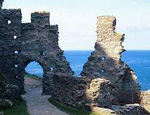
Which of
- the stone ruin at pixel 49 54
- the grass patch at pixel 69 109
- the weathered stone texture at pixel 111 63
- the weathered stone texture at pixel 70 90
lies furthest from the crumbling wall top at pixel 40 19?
the grass patch at pixel 69 109

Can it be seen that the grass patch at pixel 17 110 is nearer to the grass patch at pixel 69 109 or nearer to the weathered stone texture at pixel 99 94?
the grass patch at pixel 69 109

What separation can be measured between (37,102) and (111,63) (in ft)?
35.8

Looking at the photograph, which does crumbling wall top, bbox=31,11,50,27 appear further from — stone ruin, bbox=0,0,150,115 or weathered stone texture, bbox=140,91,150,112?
weathered stone texture, bbox=140,91,150,112

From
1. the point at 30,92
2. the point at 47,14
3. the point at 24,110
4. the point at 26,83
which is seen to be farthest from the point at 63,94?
the point at 26,83

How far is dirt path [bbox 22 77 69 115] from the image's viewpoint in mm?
29281

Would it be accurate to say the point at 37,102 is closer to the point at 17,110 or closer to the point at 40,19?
the point at 17,110

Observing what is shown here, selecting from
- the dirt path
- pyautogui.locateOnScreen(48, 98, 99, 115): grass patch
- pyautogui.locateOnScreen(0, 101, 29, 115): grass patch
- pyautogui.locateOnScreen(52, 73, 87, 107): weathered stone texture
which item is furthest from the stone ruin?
pyautogui.locateOnScreen(0, 101, 29, 115): grass patch

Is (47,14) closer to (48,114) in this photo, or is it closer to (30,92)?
(30,92)

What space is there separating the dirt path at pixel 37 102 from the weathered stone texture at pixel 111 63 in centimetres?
555

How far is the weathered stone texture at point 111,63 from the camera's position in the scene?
136 ft

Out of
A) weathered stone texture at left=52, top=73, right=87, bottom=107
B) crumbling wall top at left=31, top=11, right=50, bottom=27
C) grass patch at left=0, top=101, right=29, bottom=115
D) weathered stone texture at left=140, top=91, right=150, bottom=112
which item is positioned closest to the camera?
grass patch at left=0, top=101, right=29, bottom=115

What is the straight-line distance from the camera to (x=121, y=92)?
136ft

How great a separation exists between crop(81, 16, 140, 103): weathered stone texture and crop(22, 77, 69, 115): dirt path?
5.55 m

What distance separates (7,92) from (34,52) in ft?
33.6
